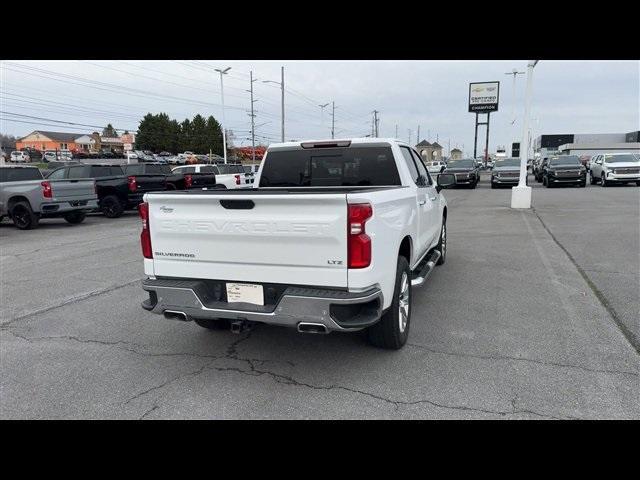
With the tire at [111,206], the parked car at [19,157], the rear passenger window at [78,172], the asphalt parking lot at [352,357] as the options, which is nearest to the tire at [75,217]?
the tire at [111,206]

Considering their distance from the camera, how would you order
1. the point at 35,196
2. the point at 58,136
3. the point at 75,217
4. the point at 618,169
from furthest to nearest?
1. the point at 58,136
2. the point at 618,169
3. the point at 75,217
4. the point at 35,196

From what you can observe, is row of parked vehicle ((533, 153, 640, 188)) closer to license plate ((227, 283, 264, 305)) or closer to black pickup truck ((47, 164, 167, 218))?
black pickup truck ((47, 164, 167, 218))

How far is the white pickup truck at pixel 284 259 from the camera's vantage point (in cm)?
322

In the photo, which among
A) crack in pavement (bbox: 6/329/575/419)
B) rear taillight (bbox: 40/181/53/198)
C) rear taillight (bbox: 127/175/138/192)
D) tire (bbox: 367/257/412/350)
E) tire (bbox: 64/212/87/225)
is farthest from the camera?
rear taillight (bbox: 127/175/138/192)

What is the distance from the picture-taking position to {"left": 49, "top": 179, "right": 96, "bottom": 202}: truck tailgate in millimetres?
13211

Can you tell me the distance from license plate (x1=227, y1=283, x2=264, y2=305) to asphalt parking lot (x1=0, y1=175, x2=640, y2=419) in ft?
2.21

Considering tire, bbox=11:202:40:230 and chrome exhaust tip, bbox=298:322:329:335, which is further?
tire, bbox=11:202:40:230

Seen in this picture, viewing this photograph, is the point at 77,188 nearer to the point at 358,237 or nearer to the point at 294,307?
the point at 294,307

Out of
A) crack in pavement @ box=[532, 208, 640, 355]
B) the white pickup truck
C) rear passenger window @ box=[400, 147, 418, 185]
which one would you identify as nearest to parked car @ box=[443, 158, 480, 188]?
crack in pavement @ box=[532, 208, 640, 355]

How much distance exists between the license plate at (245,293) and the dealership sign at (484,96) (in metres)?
63.7

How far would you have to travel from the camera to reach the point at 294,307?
3287 millimetres

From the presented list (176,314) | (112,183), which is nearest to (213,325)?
(176,314)

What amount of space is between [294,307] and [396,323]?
1.10 meters
